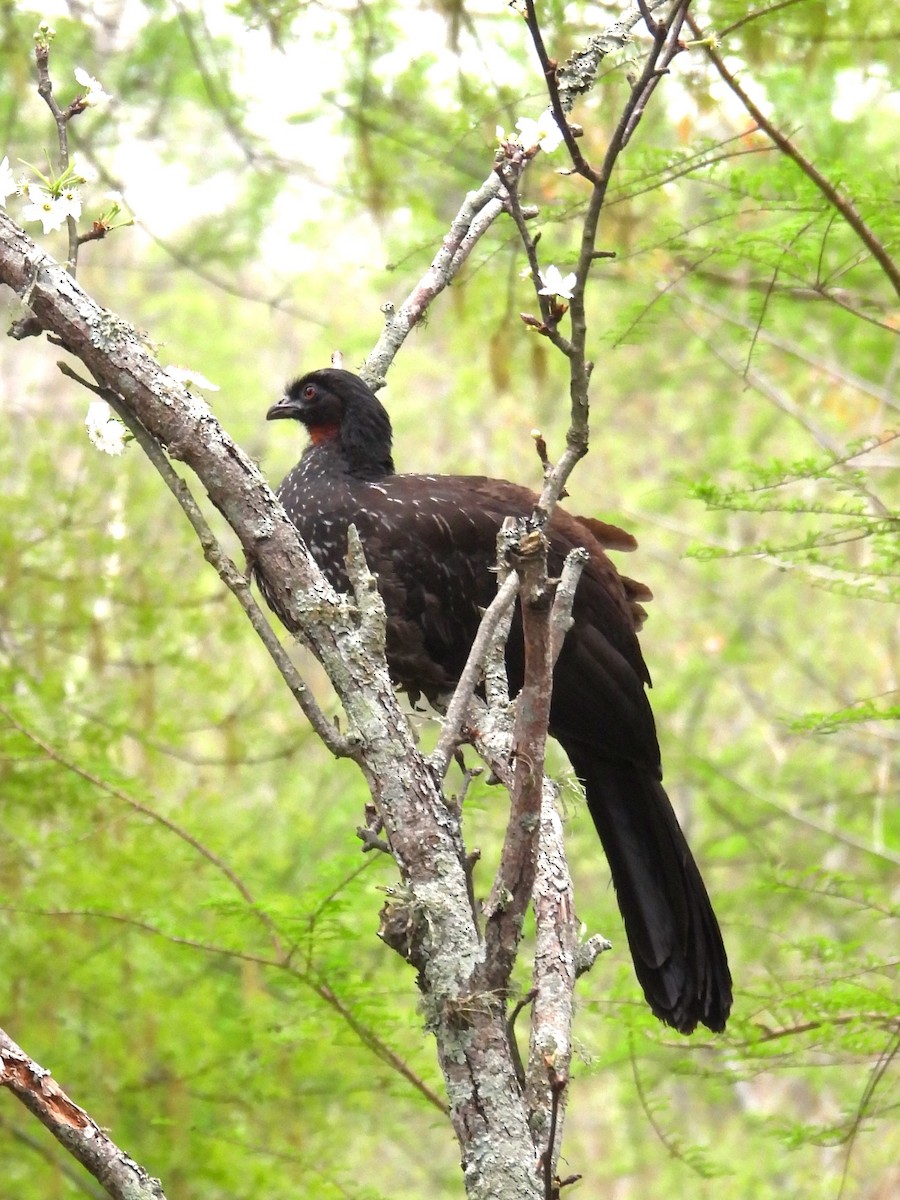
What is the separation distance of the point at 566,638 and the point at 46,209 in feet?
6.78

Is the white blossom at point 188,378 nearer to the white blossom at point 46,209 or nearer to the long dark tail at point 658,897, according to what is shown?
the white blossom at point 46,209

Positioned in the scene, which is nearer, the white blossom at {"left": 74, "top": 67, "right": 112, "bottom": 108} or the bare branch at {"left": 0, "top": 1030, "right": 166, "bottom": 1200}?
the bare branch at {"left": 0, "top": 1030, "right": 166, "bottom": 1200}

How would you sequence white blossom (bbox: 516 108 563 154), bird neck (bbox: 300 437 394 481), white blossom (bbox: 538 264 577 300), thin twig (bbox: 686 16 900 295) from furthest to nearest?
bird neck (bbox: 300 437 394 481), thin twig (bbox: 686 16 900 295), white blossom (bbox: 516 108 563 154), white blossom (bbox: 538 264 577 300)

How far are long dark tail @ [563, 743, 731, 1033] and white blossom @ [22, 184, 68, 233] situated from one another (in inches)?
86.9

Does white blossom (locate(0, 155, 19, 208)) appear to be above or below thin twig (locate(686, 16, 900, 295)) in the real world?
below

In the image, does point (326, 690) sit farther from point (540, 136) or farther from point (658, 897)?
point (540, 136)

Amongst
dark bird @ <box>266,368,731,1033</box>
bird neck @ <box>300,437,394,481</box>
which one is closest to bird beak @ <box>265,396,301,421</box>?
bird neck @ <box>300,437,394,481</box>

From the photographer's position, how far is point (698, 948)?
362cm

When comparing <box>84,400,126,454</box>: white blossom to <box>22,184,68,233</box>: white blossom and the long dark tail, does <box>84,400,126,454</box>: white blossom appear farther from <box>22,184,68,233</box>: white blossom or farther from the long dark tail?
the long dark tail

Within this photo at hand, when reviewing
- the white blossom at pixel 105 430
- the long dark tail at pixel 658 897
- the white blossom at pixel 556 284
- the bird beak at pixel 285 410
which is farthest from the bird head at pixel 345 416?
the white blossom at pixel 556 284

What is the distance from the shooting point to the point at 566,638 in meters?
4.11

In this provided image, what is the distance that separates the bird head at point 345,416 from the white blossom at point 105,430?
1.71 m

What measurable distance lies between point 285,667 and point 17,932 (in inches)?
107

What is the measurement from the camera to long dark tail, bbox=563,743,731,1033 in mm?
3572
